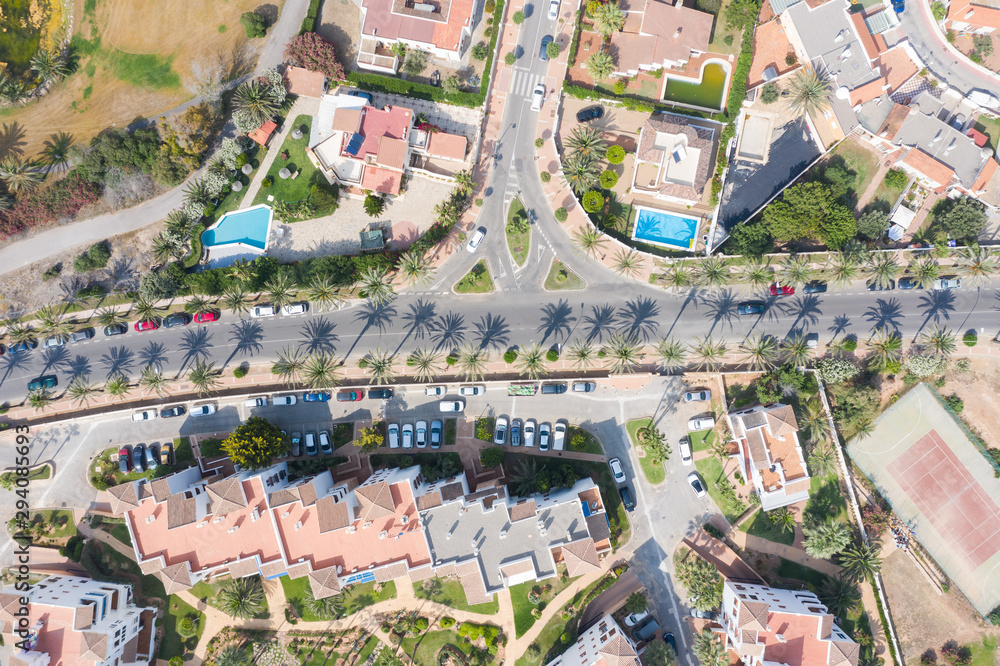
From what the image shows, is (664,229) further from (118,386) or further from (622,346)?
(118,386)

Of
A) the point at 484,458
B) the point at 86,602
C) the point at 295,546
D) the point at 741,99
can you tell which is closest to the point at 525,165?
the point at 741,99

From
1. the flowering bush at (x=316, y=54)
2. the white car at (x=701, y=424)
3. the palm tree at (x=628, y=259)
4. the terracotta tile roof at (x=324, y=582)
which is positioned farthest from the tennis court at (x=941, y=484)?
the flowering bush at (x=316, y=54)

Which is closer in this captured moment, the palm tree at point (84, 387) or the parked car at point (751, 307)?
the parked car at point (751, 307)

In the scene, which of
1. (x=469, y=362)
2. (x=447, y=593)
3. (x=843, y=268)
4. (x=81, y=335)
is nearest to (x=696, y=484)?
(x=843, y=268)

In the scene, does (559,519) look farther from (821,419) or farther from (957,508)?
(957,508)

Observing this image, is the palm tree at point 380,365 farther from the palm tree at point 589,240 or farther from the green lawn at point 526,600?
the green lawn at point 526,600
